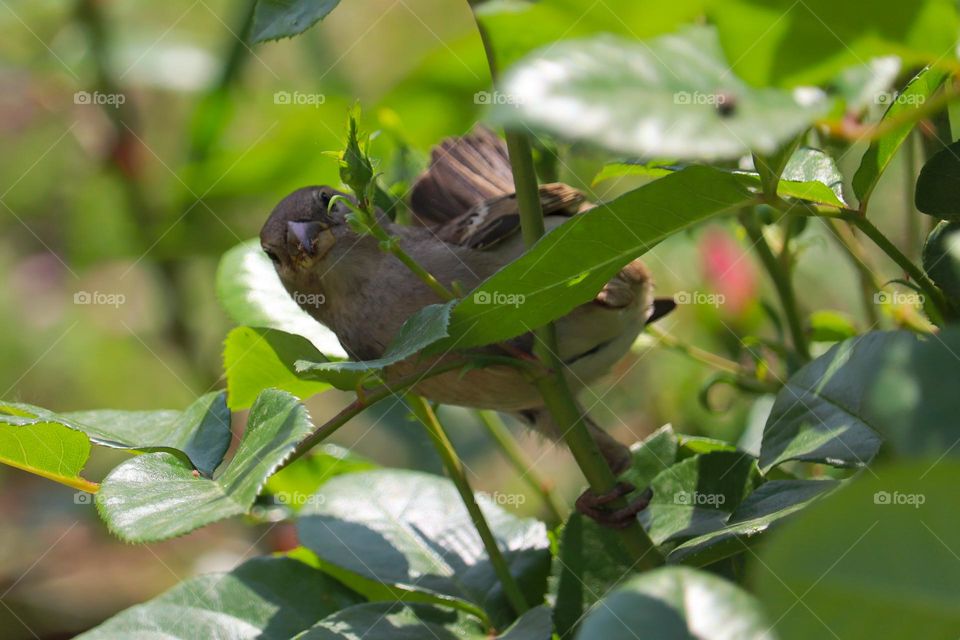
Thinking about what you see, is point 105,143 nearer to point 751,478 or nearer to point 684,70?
point 751,478

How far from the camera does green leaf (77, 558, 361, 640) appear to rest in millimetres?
1146

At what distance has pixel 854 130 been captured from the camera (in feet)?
4.39

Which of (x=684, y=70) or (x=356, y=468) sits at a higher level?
(x=684, y=70)

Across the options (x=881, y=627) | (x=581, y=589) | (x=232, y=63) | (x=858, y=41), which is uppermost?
(x=232, y=63)

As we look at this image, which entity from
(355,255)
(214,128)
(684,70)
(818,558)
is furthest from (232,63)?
(818,558)

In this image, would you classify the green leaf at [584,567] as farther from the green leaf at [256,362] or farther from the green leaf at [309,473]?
the green leaf at [309,473]

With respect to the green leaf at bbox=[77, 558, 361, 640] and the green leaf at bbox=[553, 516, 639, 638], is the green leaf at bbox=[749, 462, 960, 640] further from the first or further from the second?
the green leaf at bbox=[77, 558, 361, 640]

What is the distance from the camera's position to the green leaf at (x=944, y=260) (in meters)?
0.86

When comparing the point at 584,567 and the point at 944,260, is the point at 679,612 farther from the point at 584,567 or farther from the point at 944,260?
the point at 584,567

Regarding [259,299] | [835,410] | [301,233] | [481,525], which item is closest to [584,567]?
[481,525]

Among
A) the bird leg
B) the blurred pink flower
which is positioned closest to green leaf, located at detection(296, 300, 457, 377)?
the bird leg

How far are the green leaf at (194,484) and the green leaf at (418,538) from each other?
41cm

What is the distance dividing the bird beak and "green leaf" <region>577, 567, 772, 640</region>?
4.43 ft

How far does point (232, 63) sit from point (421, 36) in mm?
1721
